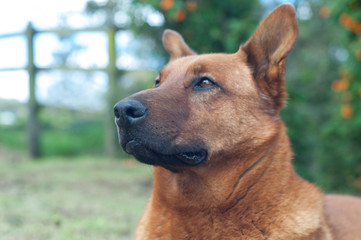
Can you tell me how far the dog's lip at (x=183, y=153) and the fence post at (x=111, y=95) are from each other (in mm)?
6295

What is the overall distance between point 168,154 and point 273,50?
3.50 ft

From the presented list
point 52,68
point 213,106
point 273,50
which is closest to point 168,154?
point 213,106

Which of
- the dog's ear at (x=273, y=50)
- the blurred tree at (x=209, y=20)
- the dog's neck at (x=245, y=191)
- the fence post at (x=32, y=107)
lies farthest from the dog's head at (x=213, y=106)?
the fence post at (x=32, y=107)

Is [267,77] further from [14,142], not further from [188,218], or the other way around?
[14,142]

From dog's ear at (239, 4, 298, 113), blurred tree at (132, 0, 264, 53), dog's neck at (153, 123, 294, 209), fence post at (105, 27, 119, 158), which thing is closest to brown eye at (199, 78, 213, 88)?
dog's ear at (239, 4, 298, 113)

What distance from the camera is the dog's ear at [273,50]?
2.62m

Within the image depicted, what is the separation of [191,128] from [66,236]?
190 cm

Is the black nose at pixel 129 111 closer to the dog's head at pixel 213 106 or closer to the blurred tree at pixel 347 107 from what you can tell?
the dog's head at pixel 213 106

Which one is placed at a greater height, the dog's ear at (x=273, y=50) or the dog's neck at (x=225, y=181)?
the dog's ear at (x=273, y=50)

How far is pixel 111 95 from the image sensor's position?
8.50 m

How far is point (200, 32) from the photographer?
19.5 feet

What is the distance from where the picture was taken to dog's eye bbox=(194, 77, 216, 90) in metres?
2.59

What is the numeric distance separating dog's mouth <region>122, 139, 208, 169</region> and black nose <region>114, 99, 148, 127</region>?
13cm

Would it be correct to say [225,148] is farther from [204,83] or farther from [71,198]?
[71,198]
